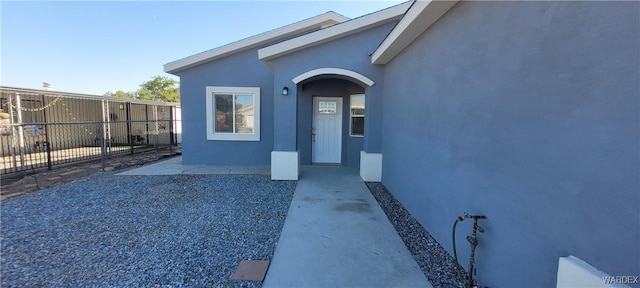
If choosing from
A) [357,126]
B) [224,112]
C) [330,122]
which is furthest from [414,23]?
[224,112]

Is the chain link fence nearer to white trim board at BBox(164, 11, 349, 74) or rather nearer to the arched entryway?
white trim board at BBox(164, 11, 349, 74)

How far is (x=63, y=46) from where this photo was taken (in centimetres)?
1677

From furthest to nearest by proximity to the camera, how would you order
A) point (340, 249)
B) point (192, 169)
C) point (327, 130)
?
point (327, 130), point (192, 169), point (340, 249)

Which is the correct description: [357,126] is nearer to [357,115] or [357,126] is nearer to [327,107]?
[357,115]

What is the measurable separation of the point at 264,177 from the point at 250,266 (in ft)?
13.6

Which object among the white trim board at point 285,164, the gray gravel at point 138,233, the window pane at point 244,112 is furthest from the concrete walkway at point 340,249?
the window pane at point 244,112

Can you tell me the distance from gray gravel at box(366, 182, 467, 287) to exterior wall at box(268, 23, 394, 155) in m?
2.83

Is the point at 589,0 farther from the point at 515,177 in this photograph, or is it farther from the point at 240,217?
the point at 240,217

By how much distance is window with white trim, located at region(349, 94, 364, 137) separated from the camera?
7.71 m

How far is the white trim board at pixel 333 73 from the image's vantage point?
6180 millimetres

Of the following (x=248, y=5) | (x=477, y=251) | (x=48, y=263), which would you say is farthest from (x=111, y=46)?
(x=477, y=251)

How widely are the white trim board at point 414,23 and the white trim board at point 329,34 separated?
3.60 ft

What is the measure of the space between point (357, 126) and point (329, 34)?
2960mm

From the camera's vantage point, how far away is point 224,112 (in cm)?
827
